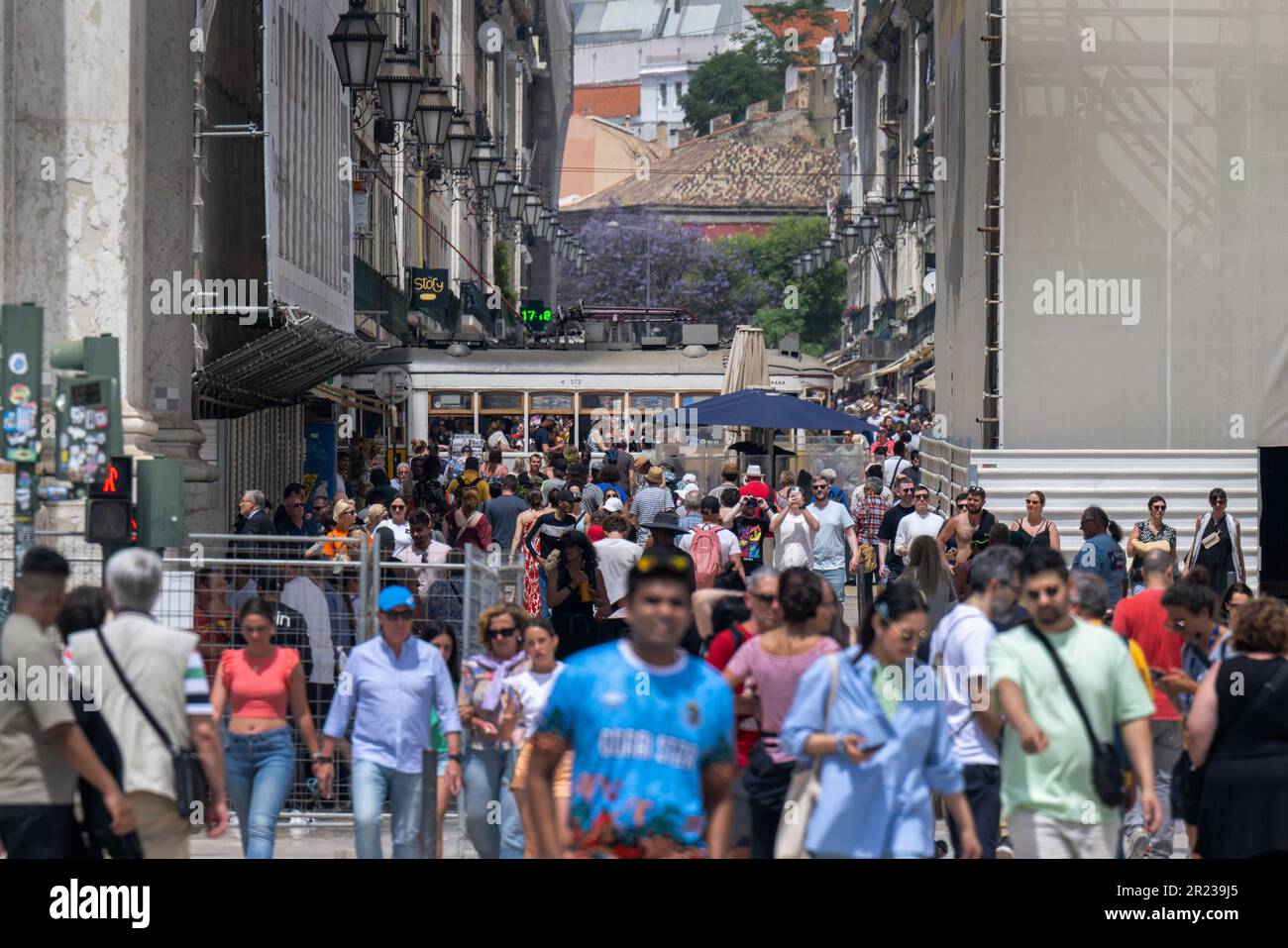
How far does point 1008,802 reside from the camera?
7.89m

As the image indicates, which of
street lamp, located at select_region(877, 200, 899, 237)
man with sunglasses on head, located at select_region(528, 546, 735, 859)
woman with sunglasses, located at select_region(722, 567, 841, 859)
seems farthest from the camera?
street lamp, located at select_region(877, 200, 899, 237)

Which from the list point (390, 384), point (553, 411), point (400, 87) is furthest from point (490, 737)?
point (553, 411)

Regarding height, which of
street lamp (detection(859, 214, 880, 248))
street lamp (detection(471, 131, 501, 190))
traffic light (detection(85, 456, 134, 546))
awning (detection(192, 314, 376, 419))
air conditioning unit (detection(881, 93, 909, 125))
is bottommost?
traffic light (detection(85, 456, 134, 546))

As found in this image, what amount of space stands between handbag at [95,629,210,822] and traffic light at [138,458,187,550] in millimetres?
1866

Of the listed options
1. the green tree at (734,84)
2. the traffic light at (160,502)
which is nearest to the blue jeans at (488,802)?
the traffic light at (160,502)

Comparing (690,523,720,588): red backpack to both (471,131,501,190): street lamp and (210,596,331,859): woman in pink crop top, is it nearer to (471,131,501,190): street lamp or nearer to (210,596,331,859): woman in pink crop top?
(210,596,331,859): woman in pink crop top

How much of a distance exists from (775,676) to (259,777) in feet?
8.74

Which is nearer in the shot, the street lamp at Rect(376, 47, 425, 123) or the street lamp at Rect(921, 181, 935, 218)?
the street lamp at Rect(376, 47, 425, 123)

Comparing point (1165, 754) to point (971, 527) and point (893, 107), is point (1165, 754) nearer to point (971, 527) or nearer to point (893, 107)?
point (971, 527)

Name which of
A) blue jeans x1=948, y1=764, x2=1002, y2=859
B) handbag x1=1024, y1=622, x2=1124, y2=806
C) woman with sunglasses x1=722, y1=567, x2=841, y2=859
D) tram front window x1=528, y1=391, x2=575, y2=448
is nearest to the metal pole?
woman with sunglasses x1=722, y1=567, x2=841, y2=859

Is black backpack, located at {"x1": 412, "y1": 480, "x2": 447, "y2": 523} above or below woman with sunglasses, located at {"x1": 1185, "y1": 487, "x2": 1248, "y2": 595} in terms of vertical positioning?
above

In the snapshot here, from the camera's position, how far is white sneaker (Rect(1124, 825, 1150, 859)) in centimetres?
1047
